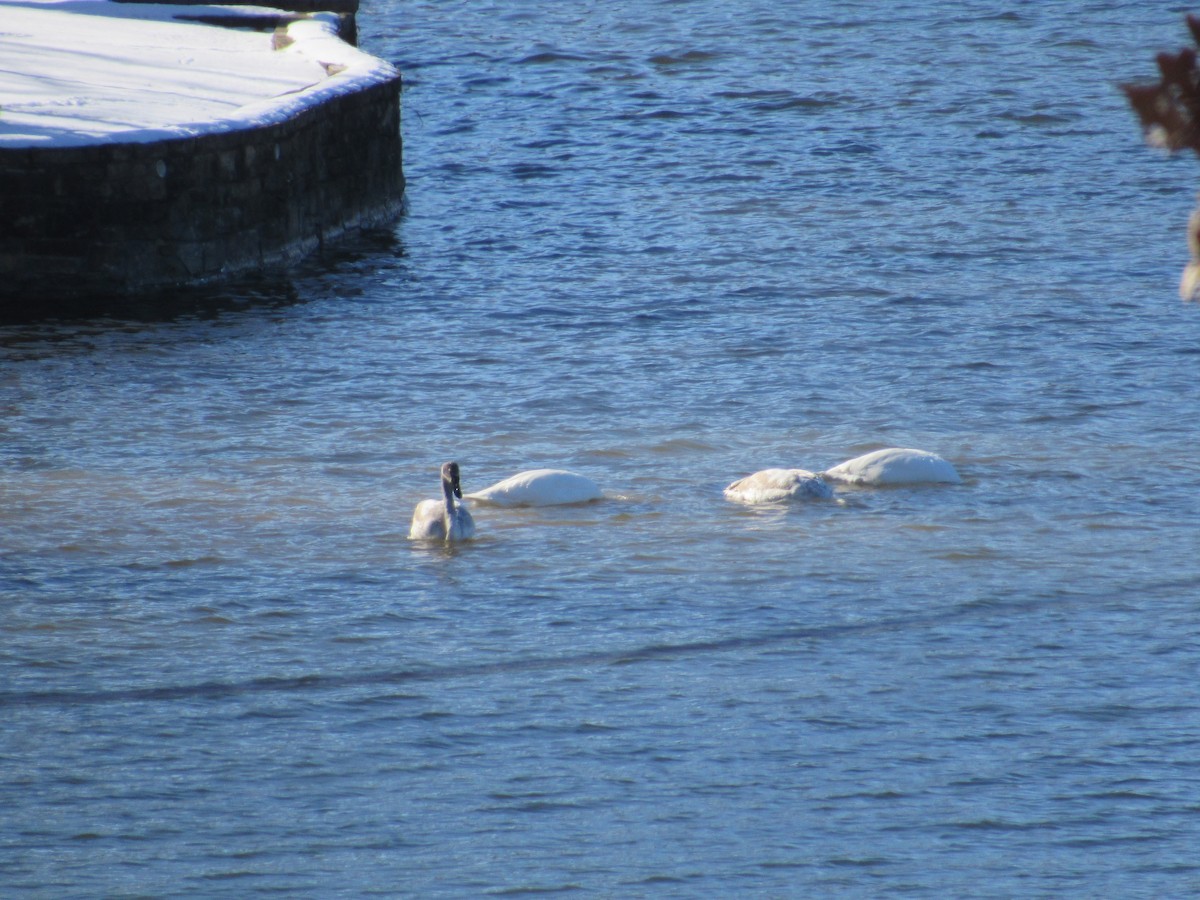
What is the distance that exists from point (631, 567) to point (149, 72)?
9464 mm

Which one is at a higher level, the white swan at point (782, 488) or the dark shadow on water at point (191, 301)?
the white swan at point (782, 488)

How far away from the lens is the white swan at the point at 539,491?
832cm

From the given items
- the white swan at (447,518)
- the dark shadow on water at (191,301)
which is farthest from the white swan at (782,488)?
the dark shadow on water at (191,301)

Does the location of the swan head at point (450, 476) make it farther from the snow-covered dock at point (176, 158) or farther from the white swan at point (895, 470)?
the snow-covered dock at point (176, 158)

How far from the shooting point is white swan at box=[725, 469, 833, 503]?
8312 millimetres

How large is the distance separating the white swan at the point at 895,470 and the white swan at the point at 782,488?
226 millimetres

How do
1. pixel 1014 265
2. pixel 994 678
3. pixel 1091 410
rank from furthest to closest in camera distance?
pixel 1014 265
pixel 1091 410
pixel 994 678

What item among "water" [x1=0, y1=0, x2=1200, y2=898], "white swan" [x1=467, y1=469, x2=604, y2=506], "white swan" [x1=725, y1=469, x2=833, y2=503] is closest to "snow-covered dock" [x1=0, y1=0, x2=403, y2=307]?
"water" [x1=0, y1=0, x2=1200, y2=898]

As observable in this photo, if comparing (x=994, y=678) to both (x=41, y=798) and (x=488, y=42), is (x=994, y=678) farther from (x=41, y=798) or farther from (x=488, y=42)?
(x=488, y=42)

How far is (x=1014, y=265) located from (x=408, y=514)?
6.98 metres

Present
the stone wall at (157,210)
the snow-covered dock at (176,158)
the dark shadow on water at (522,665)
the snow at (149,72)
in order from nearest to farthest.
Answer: the dark shadow on water at (522,665)
the stone wall at (157,210)
the snow-covered dock at (176,158)
the snow at (149,72)

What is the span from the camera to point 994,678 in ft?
20.6

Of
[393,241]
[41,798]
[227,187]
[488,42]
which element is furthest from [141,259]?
[488,42]

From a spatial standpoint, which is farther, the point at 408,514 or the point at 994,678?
the point at 408,514
